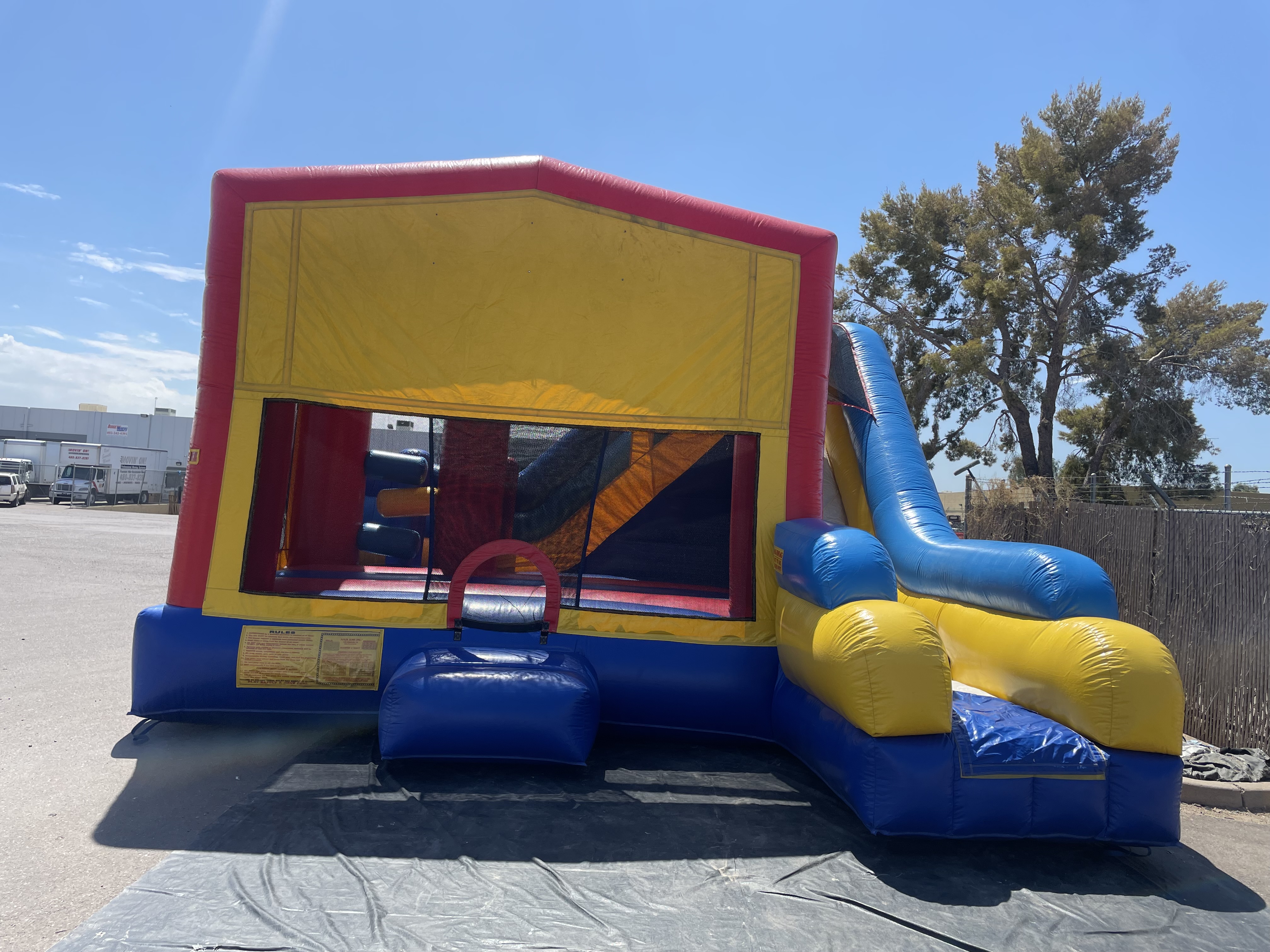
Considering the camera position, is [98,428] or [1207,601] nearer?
[1207,601]

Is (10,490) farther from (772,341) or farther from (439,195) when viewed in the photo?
(772,341)

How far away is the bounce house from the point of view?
15.0ft

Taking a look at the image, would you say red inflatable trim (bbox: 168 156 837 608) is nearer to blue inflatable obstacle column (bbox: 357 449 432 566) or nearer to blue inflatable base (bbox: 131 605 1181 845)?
blue inflatable base (bbox: 131 605 1181 845)

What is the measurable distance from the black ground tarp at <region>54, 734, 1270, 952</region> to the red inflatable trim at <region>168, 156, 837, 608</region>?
1.60 metres

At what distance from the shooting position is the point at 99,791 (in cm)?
379

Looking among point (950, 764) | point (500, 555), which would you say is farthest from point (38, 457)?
point (950, 764)

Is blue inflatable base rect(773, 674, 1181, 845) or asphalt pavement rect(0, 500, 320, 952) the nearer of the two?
asphalt pavement rect(0, 500, 320, 952)

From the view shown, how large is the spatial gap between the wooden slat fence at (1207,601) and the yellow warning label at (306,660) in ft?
16.3

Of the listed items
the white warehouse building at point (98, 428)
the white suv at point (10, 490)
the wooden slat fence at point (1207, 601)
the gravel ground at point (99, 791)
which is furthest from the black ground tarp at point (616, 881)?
the white warehouse building at point (98, 428)

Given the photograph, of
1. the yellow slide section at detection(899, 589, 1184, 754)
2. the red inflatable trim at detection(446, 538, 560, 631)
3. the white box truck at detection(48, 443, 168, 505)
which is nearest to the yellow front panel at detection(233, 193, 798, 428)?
the red inflatable trim at detection(446, 538, 560, 631)

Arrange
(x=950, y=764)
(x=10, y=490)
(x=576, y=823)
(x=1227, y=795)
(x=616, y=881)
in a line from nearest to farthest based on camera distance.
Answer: (x=616, y=881) → (x=950, y=764) → (x=576, y=823) → (x=1227, y=795) → (x=10, y=490)

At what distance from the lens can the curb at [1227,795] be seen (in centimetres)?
436

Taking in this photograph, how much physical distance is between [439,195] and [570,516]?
200cm

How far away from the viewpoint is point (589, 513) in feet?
16.4
